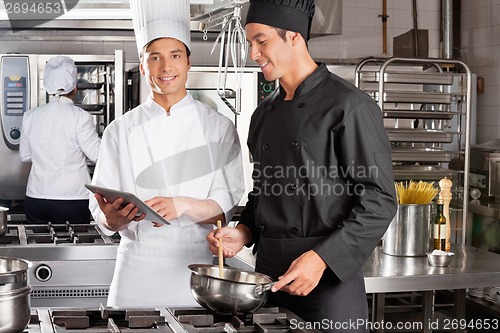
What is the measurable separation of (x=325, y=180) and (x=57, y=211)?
3287 mm

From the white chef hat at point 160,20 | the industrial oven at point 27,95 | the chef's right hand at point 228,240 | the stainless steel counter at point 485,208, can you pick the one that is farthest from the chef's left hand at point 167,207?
the stainless steel counter at point 485,208

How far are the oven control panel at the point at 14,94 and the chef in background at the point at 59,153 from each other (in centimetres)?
39

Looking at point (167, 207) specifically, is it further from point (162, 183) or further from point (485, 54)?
point (485, 54)

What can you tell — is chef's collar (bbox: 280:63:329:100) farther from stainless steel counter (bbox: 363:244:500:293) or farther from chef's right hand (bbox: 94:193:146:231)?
stainless steel counter (bbox: 363:244:500:293)

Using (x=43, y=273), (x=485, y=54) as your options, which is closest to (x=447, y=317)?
(x=43, y=273)

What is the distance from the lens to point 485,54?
662cm

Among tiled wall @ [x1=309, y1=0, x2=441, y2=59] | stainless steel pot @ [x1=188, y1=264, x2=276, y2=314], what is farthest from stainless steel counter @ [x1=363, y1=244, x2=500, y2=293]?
tiled wall @ [x1=309, y1=0, x2=441, y2=59]

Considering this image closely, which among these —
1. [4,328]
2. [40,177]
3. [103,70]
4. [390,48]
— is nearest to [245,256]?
[4,328]

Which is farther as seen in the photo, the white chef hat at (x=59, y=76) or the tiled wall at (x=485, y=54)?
the tiled wall at (x=485, y=54)

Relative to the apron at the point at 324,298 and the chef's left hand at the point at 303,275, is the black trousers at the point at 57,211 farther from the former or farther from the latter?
the chef's left hand at the point at 303,275

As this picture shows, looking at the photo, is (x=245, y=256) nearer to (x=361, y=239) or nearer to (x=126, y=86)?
(x=361, y=239)

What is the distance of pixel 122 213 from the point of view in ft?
8.02

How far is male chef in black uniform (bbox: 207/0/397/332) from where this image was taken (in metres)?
2.32

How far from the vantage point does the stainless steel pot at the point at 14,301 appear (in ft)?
5.59
